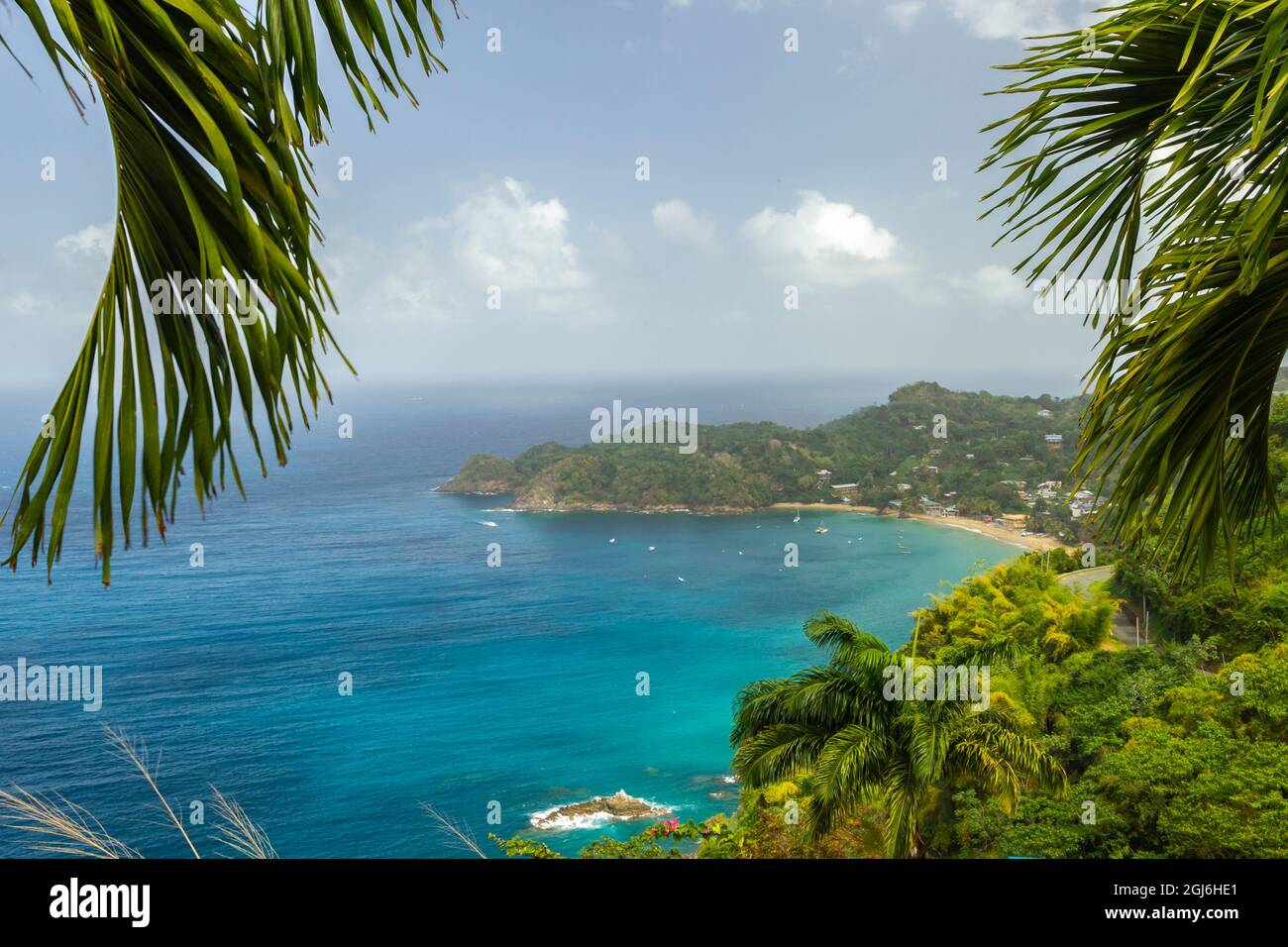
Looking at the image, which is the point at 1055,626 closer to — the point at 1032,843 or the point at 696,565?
the point at 1032,843

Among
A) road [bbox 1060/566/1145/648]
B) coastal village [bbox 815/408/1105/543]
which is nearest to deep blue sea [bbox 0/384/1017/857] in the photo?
coastal village [bbox 815/408/1105/543]

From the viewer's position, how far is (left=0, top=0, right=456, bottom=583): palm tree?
1.85ft

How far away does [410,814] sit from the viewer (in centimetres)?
1648

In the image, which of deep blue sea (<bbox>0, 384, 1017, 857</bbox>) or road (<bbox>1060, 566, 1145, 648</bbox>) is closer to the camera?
road (<bbox>1060, 566, 1145, 648</bbox>)

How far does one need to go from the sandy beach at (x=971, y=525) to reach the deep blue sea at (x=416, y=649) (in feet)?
2.35

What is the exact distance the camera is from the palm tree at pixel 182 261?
563 millimetres

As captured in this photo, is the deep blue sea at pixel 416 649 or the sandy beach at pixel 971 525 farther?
the sandy beach at pixel 971 525

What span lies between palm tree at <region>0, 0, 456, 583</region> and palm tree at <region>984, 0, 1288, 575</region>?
895 mm

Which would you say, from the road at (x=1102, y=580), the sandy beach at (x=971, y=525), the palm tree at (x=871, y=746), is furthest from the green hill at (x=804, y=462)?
the palm tree at (x=871, y=746)

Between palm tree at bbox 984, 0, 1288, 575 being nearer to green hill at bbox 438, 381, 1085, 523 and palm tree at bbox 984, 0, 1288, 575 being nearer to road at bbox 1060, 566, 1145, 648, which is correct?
road at bbox 1060, 566, 1145, 648

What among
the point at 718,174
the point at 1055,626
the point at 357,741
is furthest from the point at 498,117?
the point at 1055,626

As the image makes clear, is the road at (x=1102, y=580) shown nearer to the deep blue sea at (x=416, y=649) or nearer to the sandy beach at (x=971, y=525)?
the deep blue sea at (x=416, y=649)

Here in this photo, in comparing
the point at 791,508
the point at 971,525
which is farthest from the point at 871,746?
the point at 791,508
